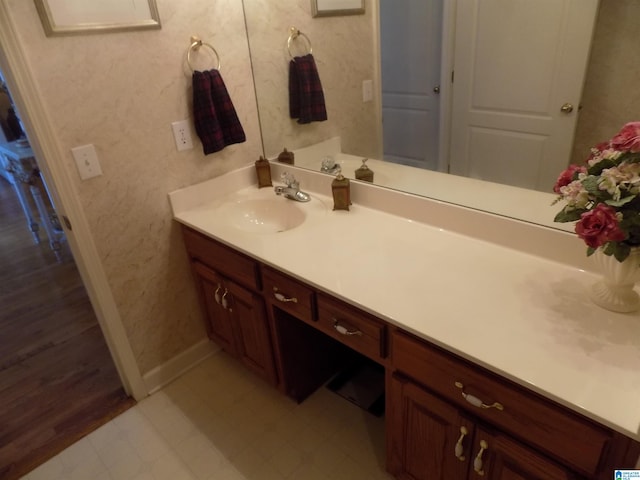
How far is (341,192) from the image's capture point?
1.71 metres

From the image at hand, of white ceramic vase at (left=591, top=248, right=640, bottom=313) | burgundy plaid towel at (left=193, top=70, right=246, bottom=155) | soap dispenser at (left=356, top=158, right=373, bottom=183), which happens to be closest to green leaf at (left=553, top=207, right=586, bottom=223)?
white ceramic vase at (left=591, top=248, right=640, bottom=313)

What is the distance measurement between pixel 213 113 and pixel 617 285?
4.99 feet

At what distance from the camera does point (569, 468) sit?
908mm

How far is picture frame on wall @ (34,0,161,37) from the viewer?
1367 millimetres

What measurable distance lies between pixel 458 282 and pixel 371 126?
793mm

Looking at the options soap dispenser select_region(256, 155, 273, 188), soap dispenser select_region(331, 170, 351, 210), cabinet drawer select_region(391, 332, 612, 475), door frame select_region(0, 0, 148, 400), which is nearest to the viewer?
cabinet drawer select_region(391, 332, 612, 475)

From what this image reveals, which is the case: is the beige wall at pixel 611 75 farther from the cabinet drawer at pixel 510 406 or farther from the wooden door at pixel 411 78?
the cabinet drawer at pixel 510 406

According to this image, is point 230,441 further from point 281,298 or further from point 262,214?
point 262,214

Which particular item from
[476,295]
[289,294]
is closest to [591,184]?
[476,295]

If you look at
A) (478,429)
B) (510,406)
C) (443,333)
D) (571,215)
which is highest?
(571,215)

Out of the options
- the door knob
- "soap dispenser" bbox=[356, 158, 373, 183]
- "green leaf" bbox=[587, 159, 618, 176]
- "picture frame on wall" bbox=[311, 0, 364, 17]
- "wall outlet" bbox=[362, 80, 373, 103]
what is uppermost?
"picture frame on wall" bbox=[311, 0, 364, 17]

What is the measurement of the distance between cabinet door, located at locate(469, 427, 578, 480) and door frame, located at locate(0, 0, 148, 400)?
148cm

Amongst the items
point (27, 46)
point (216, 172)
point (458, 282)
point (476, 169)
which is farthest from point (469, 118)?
point (27, 46)

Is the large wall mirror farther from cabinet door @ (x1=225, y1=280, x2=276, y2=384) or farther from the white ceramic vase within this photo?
cabinet door @ (x1=225, y1=280, x2=276, y2=384)
